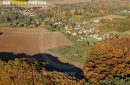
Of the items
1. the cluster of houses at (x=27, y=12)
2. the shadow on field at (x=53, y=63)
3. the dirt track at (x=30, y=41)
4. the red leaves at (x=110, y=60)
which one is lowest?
the shadow on field at (x=53, y=63)

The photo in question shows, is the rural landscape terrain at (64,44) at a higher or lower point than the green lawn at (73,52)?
higher

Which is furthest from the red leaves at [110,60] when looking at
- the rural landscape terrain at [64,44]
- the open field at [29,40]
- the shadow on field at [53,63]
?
the open field at [29,40]

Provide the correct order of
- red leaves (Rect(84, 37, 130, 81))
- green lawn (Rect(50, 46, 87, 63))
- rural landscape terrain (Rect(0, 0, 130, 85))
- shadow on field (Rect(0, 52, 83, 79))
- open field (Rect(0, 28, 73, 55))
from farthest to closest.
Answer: open field (Rect(0, 28, 73, 55)) < green lawn (Rect(50, 46, 87, 63)) < shadow on field (Rect(0, 52, 83, 79)) < red leaves (Rect(84, 37, 130, 81)) < rural landscape terrain (Rect(0, 0, 130, 85))

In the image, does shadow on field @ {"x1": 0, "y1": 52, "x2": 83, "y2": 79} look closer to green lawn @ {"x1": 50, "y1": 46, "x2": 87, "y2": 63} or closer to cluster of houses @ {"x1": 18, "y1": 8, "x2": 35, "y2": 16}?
green lawn @ {"x1": 50, "y1": 46, "x2": 87, "y2": 63}

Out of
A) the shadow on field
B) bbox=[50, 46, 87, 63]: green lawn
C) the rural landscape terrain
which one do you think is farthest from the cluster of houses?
the shadow on field

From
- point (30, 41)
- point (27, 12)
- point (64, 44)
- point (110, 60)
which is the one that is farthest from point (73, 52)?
point (27, 12)

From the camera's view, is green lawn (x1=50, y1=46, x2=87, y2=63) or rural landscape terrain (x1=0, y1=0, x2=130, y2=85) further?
Answer: green lawn (x1=50, y1=46, x2=87, y2=63)

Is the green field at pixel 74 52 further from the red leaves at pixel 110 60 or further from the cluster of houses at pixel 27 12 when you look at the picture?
the cluster of houses at pixel 27 12

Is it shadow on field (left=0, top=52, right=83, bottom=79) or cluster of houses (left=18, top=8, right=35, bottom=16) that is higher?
cluster of houses (left=18, top=8, right=35, bottom=16)
